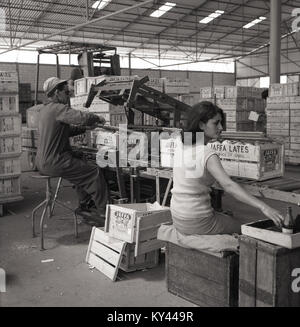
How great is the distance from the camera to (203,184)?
11.3 feet

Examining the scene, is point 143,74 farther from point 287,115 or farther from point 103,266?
point 103,266

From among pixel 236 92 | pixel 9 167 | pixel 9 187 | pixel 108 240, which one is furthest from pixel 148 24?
pixel 108 240

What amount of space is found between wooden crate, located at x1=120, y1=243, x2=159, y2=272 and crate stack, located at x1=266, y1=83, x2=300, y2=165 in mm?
7376

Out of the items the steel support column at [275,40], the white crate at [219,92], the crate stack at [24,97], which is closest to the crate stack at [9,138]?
the white crate at [219,92]

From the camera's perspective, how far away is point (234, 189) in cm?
317

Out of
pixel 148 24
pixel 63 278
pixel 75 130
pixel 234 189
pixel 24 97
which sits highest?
pixel 148 24

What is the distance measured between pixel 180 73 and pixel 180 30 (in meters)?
5.87

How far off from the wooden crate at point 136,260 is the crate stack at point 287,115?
7376 millimetres

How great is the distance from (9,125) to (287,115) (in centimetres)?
742

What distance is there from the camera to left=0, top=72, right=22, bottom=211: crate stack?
6621 millimetres

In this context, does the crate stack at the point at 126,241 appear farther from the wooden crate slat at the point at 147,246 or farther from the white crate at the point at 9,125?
the white crate at the point at 9,125

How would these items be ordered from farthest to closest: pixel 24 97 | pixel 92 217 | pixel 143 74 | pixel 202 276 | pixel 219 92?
pixel 143 74
pixel 24 97
pixel 219 92
pixel 92 217
pixel 202 276

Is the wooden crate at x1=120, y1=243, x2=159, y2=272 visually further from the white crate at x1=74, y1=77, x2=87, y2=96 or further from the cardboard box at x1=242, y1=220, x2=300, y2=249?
the white crate at x1=74, y1=77, x2=87, y2=96

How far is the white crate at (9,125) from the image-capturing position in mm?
6629
